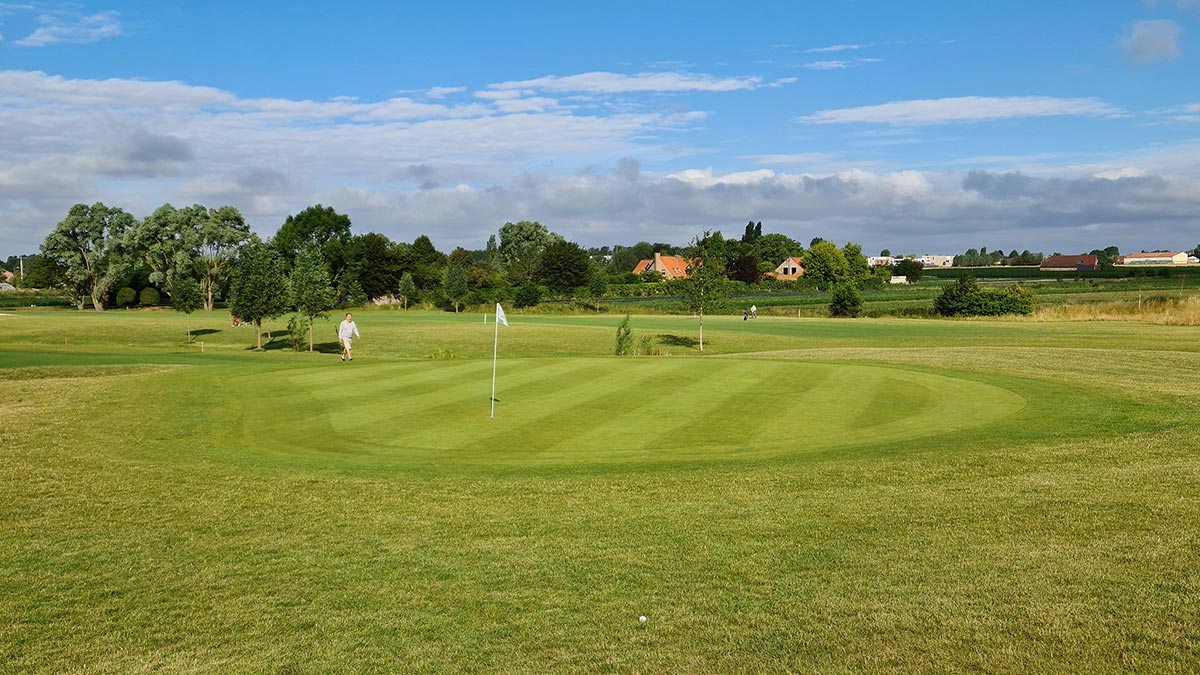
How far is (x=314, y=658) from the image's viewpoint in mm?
6027

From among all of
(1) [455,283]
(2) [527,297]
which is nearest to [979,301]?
(2) [527,297]

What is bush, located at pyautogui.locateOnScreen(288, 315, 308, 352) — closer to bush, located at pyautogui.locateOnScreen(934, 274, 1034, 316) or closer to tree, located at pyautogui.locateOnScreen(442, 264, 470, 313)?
tree, located at pyautogui.locateOnScreen(442, 264, 470, 313)

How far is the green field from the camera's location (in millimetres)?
6109

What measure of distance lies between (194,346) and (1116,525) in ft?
169

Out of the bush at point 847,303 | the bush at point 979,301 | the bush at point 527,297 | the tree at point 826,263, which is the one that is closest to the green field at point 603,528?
the bush at point 979,301

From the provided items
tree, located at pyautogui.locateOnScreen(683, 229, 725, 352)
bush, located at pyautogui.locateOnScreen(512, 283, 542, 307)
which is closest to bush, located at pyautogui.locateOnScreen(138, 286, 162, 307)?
bush, located at pyautogui.locateOnScreen(512, 283, 542, 307)

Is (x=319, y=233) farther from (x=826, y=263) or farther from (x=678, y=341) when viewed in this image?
(x=826, y=263)

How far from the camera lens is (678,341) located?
51.9m

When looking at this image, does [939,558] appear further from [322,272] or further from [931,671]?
[322,272]

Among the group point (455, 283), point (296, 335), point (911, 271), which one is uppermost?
point (911, 271)

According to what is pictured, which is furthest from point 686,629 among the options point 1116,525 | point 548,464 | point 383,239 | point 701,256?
point 383,239

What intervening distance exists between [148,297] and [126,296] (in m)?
2.28

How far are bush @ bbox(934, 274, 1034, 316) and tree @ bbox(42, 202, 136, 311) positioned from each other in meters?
89.8

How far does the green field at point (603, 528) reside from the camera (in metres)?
6.11
